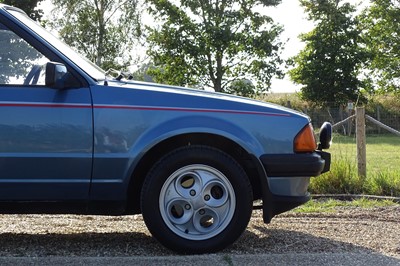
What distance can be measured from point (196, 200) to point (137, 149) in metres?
0.60

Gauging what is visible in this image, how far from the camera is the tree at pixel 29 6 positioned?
29.5 m

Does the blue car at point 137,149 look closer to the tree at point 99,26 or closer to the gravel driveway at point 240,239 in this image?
the gravel driveway at point 240,239

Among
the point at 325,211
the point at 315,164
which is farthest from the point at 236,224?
the point at 325,211

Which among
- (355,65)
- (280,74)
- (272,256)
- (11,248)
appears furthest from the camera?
(355,65)

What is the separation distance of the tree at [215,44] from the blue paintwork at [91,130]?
114ft

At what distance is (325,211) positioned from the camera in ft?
23.9

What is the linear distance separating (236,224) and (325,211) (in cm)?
255

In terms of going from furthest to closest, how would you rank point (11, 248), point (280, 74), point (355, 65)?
point (355, 65) → point (280, 74) → point (11, 248)

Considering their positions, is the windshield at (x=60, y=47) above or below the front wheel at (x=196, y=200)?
above

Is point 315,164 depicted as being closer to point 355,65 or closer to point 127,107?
point 127,107

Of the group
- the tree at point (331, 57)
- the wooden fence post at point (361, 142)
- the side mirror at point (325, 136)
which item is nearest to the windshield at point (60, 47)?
the side mirror at point (325, 136)

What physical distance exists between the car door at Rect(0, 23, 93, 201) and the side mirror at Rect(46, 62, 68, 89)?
0.07m

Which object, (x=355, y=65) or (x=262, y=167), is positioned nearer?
(x=262, y=167)

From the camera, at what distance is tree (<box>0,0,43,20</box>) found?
2945 cm
